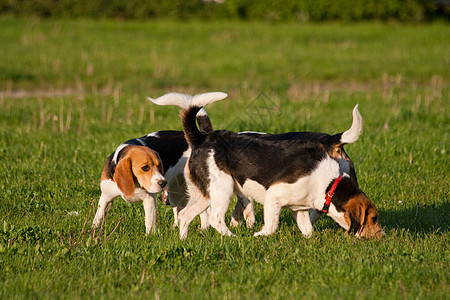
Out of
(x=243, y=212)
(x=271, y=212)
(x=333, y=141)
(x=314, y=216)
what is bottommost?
(x=243, y=212)

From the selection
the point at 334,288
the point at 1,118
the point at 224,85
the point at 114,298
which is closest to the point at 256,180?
the point at 334,288

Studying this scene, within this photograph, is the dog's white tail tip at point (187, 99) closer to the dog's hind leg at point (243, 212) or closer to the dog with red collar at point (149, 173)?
the dog with red collar at point (149, 173)

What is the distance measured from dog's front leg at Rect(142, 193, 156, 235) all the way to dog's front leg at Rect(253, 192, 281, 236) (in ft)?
3.98

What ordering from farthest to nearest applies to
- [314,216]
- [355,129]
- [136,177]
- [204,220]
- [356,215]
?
1. [204,220]
2. [314,216]
3. [136,177]
4. [356,215]
5. [355,129]

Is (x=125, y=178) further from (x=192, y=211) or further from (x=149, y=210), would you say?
(x=192, y=211)

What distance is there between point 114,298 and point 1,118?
8005 millimetres

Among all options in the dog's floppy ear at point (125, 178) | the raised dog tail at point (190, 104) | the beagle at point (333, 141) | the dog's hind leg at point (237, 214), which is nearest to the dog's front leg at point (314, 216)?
the beagle at point (333, 141)

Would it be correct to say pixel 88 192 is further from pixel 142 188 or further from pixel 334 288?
pixel 334 288

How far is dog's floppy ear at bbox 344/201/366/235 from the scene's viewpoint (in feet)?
20.0

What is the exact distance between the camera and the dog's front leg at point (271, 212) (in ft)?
20.2

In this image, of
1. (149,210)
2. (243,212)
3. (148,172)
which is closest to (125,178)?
(148,172)

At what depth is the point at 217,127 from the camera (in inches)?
429

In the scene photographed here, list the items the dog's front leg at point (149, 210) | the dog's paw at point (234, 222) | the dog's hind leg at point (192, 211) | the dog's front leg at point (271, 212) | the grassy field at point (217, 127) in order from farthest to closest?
the dog's paw at point (234, 222), the dog's front leg at point (149, 210), the dog's hind leg at point (192, 211), the dog's front leg at point (271, 212), the grassy field at point (217, 127)

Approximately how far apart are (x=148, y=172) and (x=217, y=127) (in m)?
A: 4.72
